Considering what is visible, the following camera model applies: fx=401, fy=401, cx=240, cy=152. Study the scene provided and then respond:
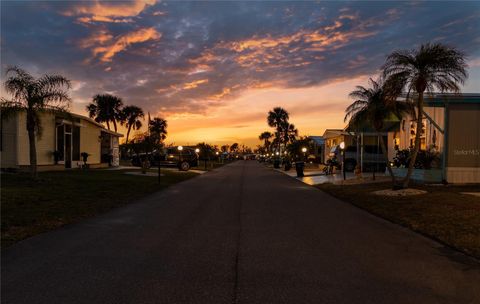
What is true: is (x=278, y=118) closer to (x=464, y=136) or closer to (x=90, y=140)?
(x=90, y=140)

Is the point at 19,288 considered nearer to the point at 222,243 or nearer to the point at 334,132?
the point at 222,243

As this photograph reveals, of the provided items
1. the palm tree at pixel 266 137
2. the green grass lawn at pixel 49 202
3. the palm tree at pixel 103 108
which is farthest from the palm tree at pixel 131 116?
the palm tree at pixel 266 137

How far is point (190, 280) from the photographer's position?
5.10 metres

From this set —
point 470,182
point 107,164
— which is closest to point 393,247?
point 470,182

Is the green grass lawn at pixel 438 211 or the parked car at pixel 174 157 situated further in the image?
the parked car at pixel 174 157

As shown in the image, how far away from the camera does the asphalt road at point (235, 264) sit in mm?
4625

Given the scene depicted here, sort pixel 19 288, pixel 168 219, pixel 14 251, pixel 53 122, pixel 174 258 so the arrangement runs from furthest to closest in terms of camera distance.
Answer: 1. pixel 53 122
2. pixel 168 219
3. pixel 14 251
4. pixel 174 258
5. pixel 19 288

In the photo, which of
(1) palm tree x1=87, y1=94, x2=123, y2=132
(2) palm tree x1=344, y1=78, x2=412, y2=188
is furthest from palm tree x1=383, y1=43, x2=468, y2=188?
(1) palm tree x1=87, y1=94, x2=123, y2=132

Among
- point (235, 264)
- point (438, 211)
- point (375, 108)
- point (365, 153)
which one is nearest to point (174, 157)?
point (365, 153)

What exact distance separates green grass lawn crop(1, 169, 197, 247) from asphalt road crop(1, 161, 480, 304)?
0.74 m

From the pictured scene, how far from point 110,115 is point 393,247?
200ft

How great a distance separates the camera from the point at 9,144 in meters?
23.4

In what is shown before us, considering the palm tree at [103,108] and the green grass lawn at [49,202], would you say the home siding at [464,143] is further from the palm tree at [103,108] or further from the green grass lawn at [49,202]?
the palm tree at [103,108]

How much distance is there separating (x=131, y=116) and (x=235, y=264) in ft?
211
